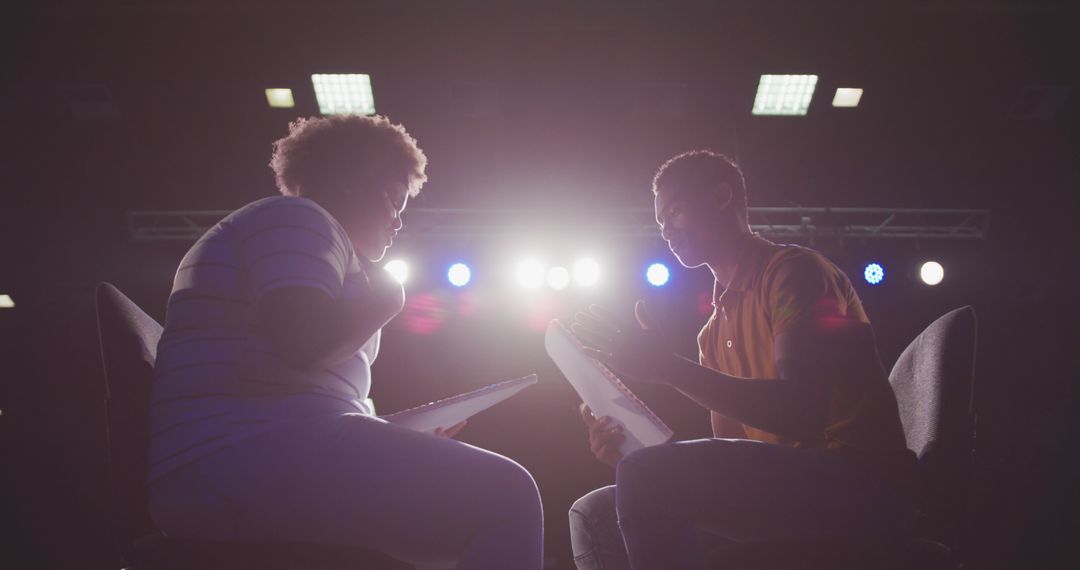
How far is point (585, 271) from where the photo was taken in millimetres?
4547

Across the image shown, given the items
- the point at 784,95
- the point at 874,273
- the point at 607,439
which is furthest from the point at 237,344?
the point at 874,273

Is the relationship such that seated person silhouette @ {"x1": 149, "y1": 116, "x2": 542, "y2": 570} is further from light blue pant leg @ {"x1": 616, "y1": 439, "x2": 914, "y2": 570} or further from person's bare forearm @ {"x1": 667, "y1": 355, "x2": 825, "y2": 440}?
person's bare forearm @ {"x1": 667, "y1": 355, "x2": 825, "y2": 440}

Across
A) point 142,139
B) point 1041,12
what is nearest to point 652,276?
point 1041,12

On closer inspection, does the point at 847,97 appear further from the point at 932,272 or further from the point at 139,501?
the point at 139,501

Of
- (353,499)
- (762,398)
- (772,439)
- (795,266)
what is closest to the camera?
(353,499)

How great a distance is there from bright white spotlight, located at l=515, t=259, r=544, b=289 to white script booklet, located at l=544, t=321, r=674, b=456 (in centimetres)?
265

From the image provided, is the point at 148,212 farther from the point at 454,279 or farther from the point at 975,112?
the point at 975,112

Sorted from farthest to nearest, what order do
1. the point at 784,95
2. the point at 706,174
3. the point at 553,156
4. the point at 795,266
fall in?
the point at 553,156 → the point at 784,95 → the point at 706,174 → the point at 795,266

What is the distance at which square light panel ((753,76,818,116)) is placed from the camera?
4.36 metres

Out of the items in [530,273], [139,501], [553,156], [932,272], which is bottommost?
[139,501]

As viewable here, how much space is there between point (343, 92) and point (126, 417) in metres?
3.66

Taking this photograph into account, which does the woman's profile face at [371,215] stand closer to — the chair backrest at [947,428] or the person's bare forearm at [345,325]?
the person's bare forearm at [345,325]

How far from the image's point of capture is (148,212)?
173 inches

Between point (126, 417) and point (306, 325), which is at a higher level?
point (306, 325)
